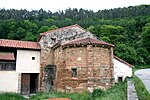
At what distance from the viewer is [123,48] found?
4741cm

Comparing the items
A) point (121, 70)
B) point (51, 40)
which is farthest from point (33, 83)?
point (121, 70)

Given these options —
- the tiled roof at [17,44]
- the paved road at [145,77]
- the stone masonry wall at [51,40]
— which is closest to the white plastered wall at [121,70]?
the paved road at [145,77]

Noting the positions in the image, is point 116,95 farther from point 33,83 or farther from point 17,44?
point 33,83

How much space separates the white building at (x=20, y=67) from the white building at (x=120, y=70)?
27.4 feet

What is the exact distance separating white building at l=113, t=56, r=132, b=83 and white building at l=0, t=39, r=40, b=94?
836cm

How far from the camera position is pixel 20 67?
71.9 ft

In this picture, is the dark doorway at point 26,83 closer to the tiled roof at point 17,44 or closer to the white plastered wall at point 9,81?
the white plastered wall at point 9,81

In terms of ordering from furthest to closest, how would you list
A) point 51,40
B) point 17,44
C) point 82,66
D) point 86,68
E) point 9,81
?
point 51,40 → point 17,44 → point 9,81 → point 82,66 → point 86,68

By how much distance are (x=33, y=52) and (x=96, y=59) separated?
22.6ft

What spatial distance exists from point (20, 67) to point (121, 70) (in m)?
10.8

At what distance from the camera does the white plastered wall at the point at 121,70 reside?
81.0 feet

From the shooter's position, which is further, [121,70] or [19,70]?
[121,70]

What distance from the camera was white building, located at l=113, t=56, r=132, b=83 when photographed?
24719mm

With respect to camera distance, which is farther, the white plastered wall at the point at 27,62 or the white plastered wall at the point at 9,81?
the white plastered wall at the point at 27,62
